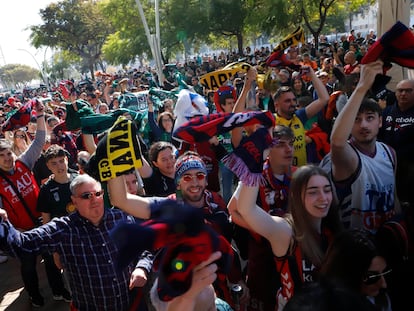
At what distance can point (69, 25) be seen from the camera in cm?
4438

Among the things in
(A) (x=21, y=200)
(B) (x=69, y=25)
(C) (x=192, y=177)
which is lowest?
(A) (x=21, y=200)

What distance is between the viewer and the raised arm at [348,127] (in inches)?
89.4

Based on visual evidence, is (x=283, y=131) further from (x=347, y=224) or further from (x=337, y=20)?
(x=337, y=20)

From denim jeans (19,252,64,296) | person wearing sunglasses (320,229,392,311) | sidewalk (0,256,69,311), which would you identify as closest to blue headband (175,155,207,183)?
person wearing sunglasses (320,229,392,311)

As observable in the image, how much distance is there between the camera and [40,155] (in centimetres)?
481

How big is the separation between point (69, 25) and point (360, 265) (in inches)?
1920

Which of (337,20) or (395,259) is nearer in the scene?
(395,259)

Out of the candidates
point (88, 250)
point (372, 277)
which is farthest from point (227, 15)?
point (372, 277)

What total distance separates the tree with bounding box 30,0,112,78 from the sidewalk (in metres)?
42.9

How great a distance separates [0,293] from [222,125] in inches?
159

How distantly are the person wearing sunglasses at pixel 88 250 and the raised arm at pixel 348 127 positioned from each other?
52.2 inches

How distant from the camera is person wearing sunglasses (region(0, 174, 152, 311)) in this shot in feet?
8.05

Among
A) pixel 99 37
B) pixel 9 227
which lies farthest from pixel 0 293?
pixel 99 37

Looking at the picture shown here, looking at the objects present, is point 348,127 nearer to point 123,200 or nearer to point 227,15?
point 123,200
